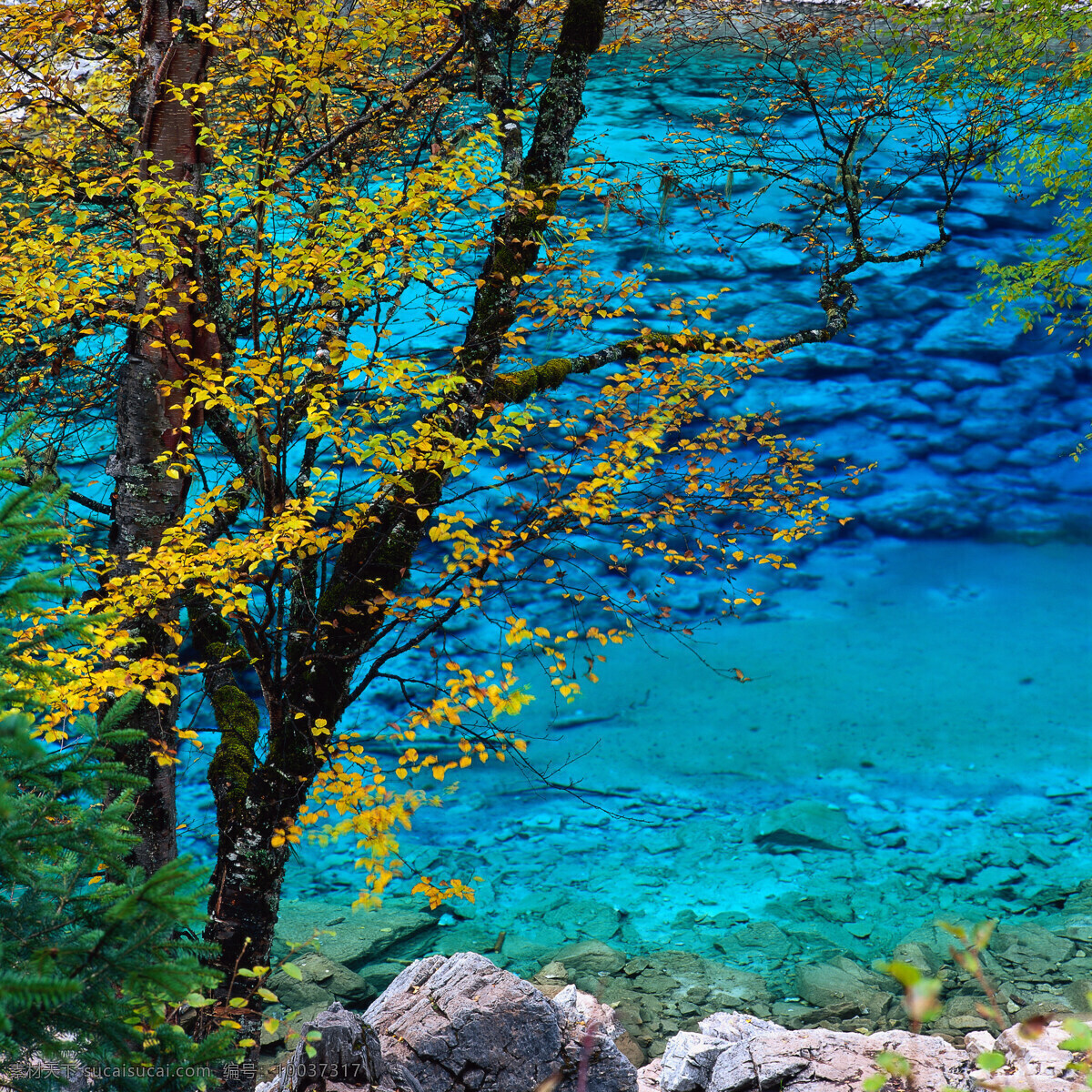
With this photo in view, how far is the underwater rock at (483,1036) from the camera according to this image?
6.48m

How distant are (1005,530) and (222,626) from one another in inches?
616

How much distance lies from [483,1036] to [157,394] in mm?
5393

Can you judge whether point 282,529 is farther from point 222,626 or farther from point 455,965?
point 455,965

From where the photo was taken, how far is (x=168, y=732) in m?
6.71

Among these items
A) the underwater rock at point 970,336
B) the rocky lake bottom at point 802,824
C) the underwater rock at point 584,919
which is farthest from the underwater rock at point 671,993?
the underwater rock at point 970,336

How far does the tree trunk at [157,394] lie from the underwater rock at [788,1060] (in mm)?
4534

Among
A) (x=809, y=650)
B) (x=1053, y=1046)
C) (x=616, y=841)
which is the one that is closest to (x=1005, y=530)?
(x=809, y=650)

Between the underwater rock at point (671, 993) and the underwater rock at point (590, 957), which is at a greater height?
the underwater rock at point (590, 957)

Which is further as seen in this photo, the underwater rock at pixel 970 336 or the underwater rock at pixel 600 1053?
the underwater rock at pixel 970 336

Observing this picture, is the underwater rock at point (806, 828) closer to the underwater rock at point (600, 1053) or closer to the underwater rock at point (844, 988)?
the underwater rock at point (844, 988)

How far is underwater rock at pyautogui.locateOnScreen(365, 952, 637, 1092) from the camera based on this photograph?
6.48 m

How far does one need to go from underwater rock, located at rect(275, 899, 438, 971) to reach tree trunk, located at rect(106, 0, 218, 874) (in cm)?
438

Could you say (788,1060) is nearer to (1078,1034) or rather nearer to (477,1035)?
(477,1035)

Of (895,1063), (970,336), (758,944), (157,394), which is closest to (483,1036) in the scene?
(758,944)
